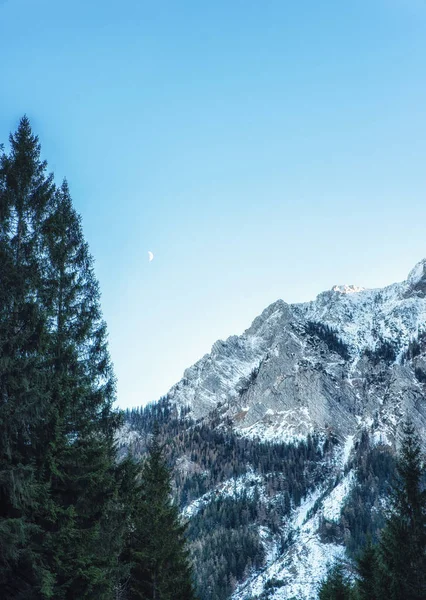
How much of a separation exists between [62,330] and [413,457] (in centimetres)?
1908

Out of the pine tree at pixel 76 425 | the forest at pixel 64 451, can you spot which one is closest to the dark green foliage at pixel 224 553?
the forest at pixel 64 451

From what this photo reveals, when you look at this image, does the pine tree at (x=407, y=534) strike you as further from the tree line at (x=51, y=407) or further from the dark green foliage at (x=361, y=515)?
the dark green foliage at (x=361, y=515)

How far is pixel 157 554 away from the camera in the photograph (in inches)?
1004

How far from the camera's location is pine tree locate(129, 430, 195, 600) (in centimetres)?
2556

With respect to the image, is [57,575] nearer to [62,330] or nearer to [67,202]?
[62,330]

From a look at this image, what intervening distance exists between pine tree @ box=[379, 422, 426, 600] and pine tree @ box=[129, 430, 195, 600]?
1093 centimetres

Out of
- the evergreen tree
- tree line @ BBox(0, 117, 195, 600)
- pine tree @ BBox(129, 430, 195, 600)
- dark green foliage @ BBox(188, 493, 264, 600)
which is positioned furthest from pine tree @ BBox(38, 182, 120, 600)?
dark green foliage @ BBox(188, 493, 264, 600)

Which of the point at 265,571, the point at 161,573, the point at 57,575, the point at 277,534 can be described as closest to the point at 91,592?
the point at 57,575

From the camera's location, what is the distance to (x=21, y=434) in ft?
49.6

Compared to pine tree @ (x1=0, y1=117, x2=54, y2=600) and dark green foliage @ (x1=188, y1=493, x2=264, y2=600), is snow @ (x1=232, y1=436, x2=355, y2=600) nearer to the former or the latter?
dark green foliage @ (x1=188, y1=493, x2=264, y2=600)

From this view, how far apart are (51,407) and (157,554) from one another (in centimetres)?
1436

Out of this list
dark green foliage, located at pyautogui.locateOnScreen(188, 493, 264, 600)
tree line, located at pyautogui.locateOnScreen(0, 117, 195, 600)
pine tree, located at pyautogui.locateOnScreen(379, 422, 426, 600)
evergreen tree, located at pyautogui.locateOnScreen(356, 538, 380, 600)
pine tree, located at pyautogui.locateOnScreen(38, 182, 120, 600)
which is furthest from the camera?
dark green foliage, located at pyautogui.locateOnScreen(188, 493, 264, 600)

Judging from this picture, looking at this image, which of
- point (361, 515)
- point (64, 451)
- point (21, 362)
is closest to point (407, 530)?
point (64, 451)

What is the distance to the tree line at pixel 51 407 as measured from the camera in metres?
14.1
